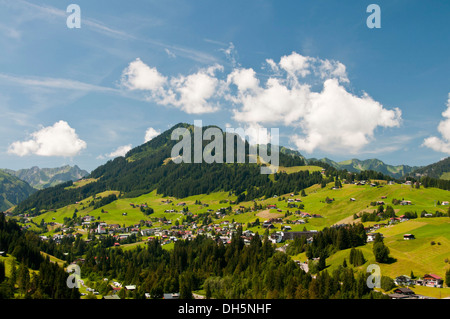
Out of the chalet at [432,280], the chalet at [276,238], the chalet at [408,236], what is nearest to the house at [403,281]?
the chalet at [432,280]

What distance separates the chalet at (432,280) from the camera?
85.0 meters

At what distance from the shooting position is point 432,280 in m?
86.2

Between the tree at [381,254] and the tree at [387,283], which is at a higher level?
the tree at [381,254]

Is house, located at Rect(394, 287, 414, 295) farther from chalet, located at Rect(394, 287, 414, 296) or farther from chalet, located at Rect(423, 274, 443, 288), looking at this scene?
chalet, located at Rect(423, 274, 443, 288)

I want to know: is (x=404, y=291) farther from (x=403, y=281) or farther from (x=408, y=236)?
(x=408, y=236)

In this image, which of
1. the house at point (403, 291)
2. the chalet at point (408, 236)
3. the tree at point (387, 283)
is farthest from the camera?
the chalet at point (408, 236)

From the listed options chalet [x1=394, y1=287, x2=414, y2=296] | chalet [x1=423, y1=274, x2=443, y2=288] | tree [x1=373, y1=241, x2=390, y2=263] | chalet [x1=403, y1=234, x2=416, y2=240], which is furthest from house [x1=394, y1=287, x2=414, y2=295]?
chalet [x1=403, y1=234, x2=416, y2=240]

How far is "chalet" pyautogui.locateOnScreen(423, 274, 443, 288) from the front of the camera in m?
85.0

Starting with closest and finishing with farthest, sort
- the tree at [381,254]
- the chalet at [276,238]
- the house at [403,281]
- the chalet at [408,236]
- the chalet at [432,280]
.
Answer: the chalet at [432,280], the house at [403,281], the tree at [381,254], the chalet at [408,236], the chalet at [276,238]

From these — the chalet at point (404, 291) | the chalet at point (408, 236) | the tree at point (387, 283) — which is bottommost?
the chalet at point (404, 291)

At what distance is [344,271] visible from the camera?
89.6 m

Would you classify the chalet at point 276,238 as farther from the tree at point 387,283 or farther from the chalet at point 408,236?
the tree at point 387,283
